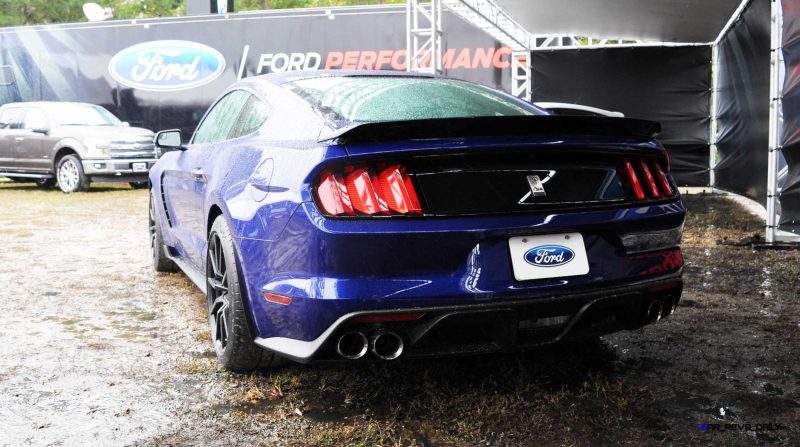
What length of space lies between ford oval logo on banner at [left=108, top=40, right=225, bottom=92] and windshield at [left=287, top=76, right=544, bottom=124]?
13.1 metres

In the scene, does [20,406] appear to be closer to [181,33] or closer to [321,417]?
[321,417]

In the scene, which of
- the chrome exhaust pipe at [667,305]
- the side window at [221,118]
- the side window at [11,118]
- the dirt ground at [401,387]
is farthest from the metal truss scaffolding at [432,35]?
the side window at [11,118]

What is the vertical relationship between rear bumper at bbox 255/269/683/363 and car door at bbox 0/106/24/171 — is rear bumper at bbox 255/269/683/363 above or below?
above

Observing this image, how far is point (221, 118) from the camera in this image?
13.9 ft

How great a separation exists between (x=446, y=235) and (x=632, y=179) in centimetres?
87

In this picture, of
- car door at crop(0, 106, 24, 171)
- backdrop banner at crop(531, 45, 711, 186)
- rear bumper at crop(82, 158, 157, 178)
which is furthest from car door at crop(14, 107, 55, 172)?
backdrop banner at crop(531, 45, 711, 186)

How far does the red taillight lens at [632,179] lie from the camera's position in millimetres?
2889

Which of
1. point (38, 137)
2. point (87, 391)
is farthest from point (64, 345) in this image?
point (38, 137)

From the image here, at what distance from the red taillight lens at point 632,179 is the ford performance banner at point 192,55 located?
1150 centimetres

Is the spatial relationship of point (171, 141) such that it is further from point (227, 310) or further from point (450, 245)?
→ point (450, 245)

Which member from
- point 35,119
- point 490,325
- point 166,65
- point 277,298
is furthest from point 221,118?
point 166,65

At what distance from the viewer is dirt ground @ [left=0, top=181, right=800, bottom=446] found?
2664 millimetres

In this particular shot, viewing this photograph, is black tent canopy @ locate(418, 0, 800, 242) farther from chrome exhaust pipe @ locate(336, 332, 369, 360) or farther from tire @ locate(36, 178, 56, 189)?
tire @ locate(36, 178, 56, 189)

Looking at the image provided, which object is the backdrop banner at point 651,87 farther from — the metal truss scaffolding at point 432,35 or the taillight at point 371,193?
the taillight at point 371,193
